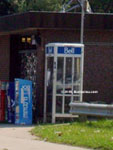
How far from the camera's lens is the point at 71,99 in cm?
1591

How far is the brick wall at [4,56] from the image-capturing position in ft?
66.4

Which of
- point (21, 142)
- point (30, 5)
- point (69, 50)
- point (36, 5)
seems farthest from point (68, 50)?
point (30, 5)

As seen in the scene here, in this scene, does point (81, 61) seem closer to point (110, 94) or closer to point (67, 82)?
point (67, 82)

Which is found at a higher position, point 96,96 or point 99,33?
point 99,33

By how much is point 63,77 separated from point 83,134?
12.3 ft

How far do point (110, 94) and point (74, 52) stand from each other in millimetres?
2693

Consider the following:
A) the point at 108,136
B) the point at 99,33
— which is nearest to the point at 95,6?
the point at 99,33

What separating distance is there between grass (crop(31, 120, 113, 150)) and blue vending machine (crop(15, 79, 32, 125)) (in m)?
1.79

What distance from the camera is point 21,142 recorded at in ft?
39.4

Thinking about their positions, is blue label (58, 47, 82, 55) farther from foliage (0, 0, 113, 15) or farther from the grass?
Result: foliage (0, 0, 113, 15)

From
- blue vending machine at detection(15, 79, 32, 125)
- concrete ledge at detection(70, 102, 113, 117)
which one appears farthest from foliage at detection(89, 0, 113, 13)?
concrete ledge at detection(70, 102, 113, 117)

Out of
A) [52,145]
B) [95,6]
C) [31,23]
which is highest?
[95,6]

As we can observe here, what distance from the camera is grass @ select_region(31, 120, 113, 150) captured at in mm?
11338

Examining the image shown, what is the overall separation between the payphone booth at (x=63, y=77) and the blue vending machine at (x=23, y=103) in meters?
0.54
